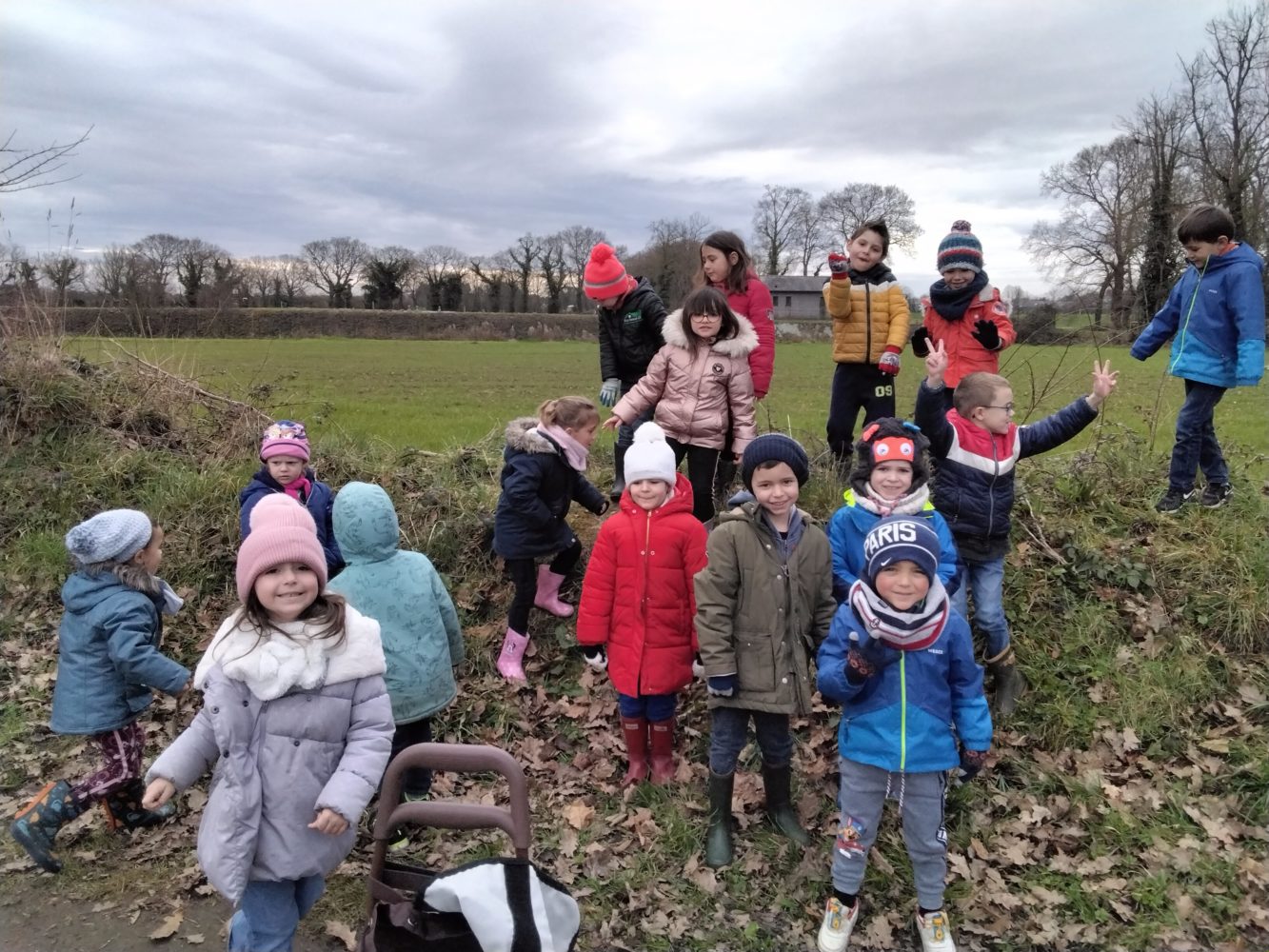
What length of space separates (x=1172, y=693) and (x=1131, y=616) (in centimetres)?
74

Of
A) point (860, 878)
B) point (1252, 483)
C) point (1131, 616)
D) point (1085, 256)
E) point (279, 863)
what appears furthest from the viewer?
point (1085, 256)

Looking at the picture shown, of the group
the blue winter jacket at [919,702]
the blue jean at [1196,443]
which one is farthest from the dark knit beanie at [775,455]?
the blue jean at [1196,443]

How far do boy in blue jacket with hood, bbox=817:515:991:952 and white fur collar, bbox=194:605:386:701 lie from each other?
5.99ft

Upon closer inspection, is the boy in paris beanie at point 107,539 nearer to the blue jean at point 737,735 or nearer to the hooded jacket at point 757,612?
the hooded jacket at point 757,612

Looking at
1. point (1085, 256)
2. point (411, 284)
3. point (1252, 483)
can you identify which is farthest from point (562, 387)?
point (411, 284)

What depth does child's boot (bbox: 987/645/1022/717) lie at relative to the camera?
15.8 feet

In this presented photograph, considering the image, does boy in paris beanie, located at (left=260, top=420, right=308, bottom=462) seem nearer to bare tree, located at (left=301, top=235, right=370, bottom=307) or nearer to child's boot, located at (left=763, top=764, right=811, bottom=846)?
child's boot, located at (left=763, top=764, right=811, bottom=846)

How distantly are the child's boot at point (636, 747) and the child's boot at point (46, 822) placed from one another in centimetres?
292

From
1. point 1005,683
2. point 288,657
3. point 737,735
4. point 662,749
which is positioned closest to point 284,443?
point 288,657

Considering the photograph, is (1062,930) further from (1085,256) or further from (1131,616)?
(1085,256)

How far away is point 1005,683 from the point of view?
15.9 feet

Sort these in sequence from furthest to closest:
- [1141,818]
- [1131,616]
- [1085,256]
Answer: [1085,256], [1131,616], [1141,818]

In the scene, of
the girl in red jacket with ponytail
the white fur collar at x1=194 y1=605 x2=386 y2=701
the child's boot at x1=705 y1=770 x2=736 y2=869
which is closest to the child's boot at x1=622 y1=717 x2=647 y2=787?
the girl in red jacket with ponytail

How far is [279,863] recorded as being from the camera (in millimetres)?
2822
